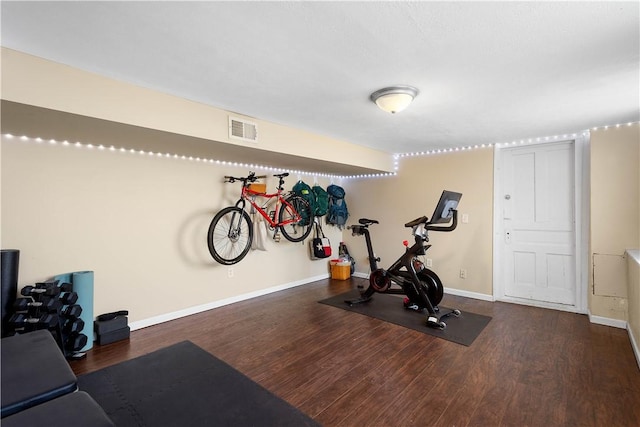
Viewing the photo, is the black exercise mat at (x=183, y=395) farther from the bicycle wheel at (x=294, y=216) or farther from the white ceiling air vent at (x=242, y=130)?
the bicycle wheel at (x=294, y=216)

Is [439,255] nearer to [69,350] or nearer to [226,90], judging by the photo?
[226,90]

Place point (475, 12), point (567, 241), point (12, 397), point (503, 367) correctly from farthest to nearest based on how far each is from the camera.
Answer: point (567, 241), point (503, 367), point (475, 12), point (12, 397)

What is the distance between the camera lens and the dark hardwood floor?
6.48 ft

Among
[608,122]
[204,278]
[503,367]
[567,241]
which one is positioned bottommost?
[503,367]

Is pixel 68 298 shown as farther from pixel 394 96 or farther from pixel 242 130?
pixel 394 96

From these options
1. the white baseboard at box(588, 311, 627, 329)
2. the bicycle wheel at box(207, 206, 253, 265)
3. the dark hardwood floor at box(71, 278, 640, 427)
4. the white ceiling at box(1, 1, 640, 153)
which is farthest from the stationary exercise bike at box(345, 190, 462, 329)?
the bicycle wheel at box(207, 206, 253, 265)

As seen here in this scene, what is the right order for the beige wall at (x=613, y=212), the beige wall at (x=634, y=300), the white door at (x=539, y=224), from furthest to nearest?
the white door at (x=539, y=224), the beige wall at (x=613, y=212), the beige wall at (x=634, y=300)

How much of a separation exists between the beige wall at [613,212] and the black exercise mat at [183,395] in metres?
3.74

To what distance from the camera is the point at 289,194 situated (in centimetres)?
485

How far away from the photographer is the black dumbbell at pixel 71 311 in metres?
2.66

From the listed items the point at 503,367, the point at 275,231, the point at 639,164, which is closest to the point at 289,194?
the point at 275,231

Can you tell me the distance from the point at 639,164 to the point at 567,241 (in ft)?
3.84

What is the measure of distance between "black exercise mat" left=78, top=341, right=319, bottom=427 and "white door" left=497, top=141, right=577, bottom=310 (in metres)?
3.87

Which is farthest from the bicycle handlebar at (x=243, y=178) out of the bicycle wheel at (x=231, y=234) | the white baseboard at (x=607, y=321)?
the white baseboard at (x=607, y=321)
